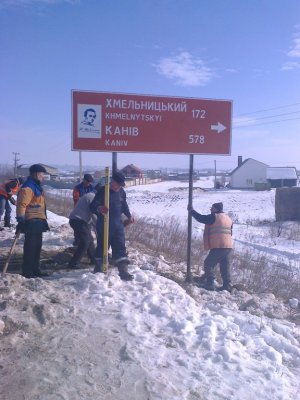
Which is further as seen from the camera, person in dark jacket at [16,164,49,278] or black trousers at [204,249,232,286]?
black trousers at [204,249,232,286]

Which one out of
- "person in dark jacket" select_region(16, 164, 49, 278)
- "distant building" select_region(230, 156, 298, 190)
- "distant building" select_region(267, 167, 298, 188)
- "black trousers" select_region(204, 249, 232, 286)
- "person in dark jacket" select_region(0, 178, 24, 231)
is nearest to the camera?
"person in dark jacket" select_region(16, 164, 49, 278)

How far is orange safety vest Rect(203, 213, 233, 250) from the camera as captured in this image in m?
8.12

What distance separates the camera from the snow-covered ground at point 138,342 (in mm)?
3879

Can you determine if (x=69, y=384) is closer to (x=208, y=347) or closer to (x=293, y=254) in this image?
(x=208, y=347)

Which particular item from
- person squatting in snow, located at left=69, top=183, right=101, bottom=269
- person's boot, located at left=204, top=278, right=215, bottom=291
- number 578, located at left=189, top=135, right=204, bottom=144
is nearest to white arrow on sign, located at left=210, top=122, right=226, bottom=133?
number 578, located at left=189, top=135, right=204, bottom=144

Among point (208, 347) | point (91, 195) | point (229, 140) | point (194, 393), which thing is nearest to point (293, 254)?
point (229, 140)

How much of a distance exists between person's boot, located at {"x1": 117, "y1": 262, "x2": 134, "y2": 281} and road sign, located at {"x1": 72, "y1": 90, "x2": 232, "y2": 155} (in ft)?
6.51

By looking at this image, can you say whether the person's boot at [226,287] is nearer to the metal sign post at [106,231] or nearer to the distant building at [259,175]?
the metal sign post at [106,231]

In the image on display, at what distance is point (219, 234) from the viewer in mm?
8141

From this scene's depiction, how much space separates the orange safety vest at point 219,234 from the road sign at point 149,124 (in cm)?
126

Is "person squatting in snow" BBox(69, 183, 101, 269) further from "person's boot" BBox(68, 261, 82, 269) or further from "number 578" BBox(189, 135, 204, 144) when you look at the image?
"number 578" BBox(189, 135, 204, 144)

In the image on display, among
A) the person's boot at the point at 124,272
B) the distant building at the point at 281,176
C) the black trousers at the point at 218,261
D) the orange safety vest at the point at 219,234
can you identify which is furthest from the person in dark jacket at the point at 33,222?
the distant building at the point at 281,176

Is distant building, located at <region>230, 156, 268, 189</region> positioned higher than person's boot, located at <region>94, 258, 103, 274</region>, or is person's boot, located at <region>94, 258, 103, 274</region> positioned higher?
distant building, located at <region>230, 156, 268, 189</region>

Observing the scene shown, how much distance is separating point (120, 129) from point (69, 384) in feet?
15.4
